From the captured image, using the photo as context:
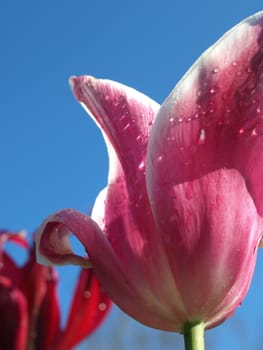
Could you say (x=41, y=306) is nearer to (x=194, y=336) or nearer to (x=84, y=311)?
(x=84, y=311)

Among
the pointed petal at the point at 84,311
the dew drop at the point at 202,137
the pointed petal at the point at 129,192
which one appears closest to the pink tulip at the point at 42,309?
the pointed petal at the point at 84,311

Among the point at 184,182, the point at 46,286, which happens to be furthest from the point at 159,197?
the point at 46,286

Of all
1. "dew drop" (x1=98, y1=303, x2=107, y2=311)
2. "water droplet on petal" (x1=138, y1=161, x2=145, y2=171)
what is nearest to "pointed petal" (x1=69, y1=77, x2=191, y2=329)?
"water droplet on petal" (x1=138, y1=161, x2=145, y2=171)

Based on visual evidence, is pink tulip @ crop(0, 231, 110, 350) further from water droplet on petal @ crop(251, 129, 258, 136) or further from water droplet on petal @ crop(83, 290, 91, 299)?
water droplet on petal @ crop(251, 129, 258, 136)

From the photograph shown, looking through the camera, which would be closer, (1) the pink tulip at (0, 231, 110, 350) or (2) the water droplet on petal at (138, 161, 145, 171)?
(2) the water droplet on petal at (138, 161, 145, 171)

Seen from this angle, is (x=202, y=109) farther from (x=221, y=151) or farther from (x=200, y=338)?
(x=200, y=338)

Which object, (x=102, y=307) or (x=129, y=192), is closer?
(x=129, y=192)

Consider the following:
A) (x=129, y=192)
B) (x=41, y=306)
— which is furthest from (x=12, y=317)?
(x=129, y=192)
